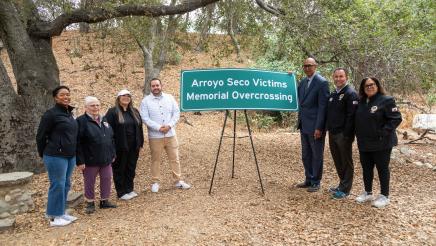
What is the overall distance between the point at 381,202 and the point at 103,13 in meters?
5.65

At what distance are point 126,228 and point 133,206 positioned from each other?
85 centimetres

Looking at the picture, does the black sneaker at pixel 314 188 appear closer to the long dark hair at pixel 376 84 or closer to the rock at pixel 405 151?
the long dark hair at pixel 376 84

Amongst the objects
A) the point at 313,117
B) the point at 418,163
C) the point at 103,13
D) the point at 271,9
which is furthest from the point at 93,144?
the point at 418,163

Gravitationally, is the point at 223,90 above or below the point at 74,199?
above

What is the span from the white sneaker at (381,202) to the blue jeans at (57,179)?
162 inches

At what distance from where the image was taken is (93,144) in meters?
5.20

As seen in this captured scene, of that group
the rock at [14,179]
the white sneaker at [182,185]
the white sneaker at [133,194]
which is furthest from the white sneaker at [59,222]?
the white sneaker at [182,185]

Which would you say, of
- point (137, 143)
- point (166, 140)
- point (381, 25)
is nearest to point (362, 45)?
point (381, 25)

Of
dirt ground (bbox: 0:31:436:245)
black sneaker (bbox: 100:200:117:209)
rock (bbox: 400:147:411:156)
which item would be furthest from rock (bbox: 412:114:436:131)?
black sneaker (bbox: 100:200:117:209)

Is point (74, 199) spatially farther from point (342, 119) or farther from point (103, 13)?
point (342, 119)

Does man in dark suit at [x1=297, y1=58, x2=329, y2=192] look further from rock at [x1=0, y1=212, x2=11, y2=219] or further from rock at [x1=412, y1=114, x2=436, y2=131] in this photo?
rock at [x1=412, y1=114, x2=436, y2=131]

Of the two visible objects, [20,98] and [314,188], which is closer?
[314,188]

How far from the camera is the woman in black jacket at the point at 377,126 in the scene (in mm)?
5168

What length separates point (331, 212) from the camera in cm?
532
